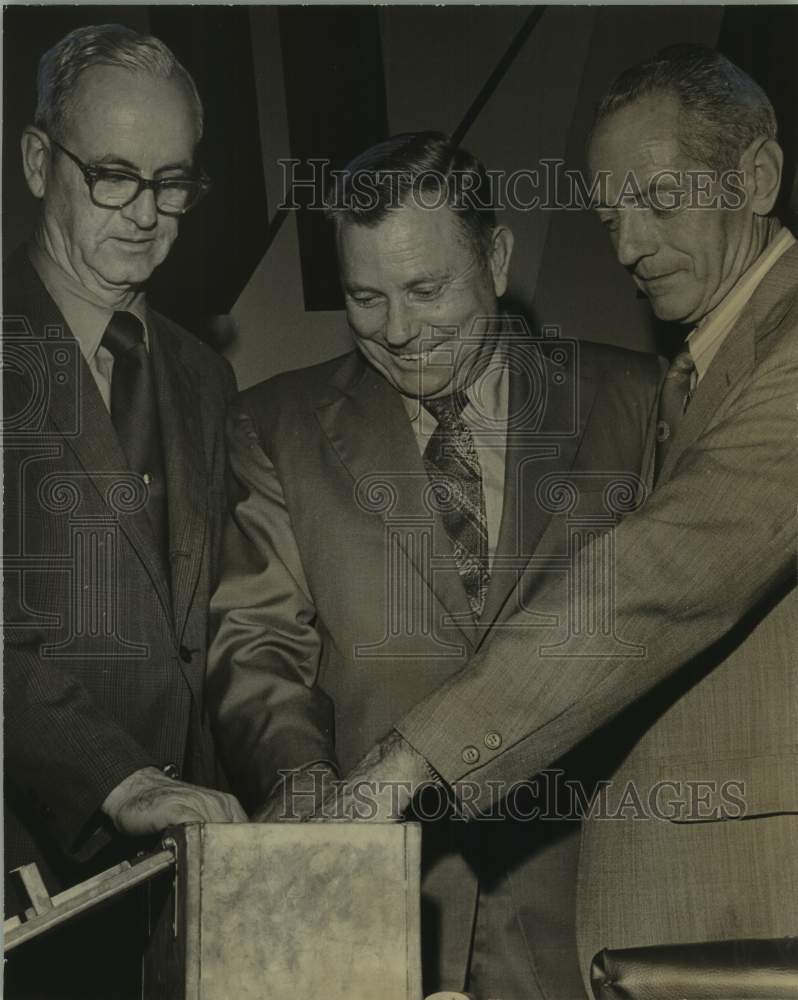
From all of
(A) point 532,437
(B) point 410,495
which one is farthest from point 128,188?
(A) point 532,437

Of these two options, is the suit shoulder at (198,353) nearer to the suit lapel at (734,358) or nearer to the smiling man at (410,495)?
the smiling man at (410,495)

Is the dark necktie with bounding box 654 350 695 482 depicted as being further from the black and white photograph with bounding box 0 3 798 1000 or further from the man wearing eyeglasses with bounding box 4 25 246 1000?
the man wearing eyeglasses with bounding box 4 25 246 1000

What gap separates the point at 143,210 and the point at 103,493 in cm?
71

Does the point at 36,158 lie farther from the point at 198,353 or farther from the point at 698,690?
the point at 698,690

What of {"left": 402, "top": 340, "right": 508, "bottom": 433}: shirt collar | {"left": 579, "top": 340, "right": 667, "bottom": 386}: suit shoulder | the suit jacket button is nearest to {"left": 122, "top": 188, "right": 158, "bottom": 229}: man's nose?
{"left": 402, "top": 340, "right": 508, "bottom": 433}: shirt collar

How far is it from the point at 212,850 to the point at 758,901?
1.28m

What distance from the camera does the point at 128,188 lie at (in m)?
4.56

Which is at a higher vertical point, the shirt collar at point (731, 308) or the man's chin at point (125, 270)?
the man's chin at point (125, 270)

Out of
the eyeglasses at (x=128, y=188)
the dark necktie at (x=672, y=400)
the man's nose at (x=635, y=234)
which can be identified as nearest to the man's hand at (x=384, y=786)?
the dark necktie at (x=672, y=400)

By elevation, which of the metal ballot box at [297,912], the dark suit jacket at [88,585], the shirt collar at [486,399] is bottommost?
the metal ballot box at [297,912]

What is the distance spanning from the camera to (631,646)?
4.10 meters

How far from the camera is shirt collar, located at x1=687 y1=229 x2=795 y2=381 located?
14.5 feet

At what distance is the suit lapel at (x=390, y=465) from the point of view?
4.40 m

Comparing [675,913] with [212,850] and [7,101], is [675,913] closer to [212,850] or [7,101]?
[212,850]
